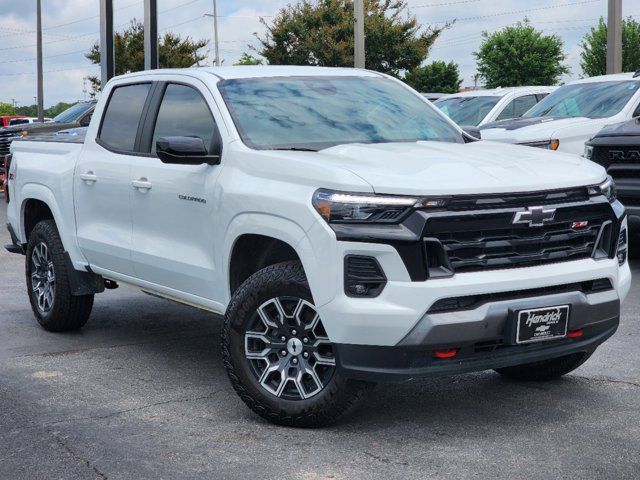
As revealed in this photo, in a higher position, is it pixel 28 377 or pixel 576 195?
pixel 576 195

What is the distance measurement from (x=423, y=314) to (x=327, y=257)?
0.50 m

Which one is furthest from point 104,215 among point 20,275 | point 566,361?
point 20,275

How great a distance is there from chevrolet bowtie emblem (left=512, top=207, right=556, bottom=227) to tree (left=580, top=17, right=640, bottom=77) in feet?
180

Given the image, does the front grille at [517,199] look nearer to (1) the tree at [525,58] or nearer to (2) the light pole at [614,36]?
(2) the light pole at [614,36]

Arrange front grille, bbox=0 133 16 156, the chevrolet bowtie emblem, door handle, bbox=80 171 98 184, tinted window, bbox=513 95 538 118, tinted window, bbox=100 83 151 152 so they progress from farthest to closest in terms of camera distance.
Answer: front grille, bbox=0 133 16 156
tinted window, bbox=513 95 538 118
door handle, bbox=80 171 98 184
tinted window, bbox=100 83 151 152
the chevrolet bowtie emblem

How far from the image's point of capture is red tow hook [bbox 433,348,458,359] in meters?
4.73

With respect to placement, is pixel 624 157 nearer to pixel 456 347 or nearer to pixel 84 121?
pixel 456 347

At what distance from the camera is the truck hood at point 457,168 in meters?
4.71

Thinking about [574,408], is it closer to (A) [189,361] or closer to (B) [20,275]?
(A) [189,361]

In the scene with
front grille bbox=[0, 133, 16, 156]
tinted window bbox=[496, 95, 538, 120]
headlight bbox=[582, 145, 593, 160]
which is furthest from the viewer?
front grille bbox=[0, 133, 16, 156]

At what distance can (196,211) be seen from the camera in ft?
19.0

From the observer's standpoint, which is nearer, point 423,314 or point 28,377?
point 423,314

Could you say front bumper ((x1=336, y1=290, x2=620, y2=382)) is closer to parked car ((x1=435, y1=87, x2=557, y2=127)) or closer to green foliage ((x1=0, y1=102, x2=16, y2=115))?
parked car ((x1=435, y1=87, x2=557, y2=127))

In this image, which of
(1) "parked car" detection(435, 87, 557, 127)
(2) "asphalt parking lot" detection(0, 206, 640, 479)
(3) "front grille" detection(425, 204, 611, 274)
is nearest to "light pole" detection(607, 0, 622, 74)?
(1) "parked car" detection(435, 87, 557, 127)
